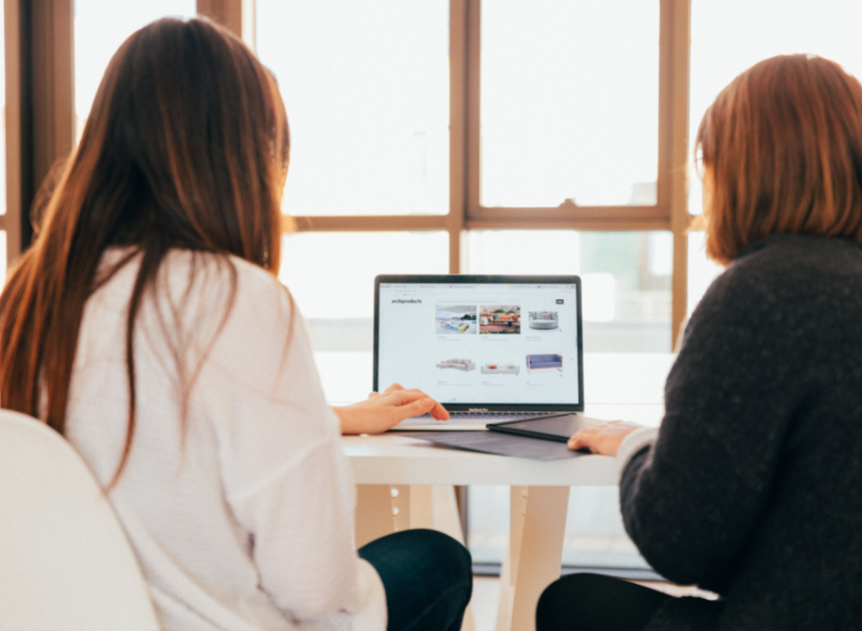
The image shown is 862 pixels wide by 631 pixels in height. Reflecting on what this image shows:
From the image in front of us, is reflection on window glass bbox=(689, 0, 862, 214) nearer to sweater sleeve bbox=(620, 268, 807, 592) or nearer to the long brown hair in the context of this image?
sweater sleeve bbox=(620, 268, 807, 592)

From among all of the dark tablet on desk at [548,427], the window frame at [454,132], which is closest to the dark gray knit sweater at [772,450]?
the dark tablet on desk at [548,427]

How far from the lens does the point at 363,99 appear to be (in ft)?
7.66

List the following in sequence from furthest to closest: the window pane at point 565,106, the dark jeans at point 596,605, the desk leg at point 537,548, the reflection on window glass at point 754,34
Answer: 1. the window pane at point 565,106
2. the reflection on window glass at point 754,34
3. the desk leg at point 537,548
4. the dark jeans at point 596,605

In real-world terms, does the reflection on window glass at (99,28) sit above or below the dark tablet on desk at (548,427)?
above

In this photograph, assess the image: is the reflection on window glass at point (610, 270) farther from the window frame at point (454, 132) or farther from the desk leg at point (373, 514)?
the desk leg at point (373, 514)

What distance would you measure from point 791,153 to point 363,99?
1.76 metres

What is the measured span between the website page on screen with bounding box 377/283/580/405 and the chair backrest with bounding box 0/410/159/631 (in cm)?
87

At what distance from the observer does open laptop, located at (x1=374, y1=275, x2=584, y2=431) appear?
4.75 ft

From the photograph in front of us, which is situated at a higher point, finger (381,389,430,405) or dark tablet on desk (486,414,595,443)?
finger (381,389,430,405)

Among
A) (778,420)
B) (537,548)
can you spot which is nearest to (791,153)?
(778,420)

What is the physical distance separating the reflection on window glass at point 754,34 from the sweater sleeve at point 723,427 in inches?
63.2

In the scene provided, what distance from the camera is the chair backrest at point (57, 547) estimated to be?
59 cm

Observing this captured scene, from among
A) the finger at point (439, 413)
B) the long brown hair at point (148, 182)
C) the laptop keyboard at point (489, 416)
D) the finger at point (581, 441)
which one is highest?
the long brown hair at point (148, 182)

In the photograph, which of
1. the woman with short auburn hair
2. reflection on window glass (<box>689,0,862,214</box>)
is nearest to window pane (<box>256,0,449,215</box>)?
reflection on window glass (<box>689,0,862,214</box>)
